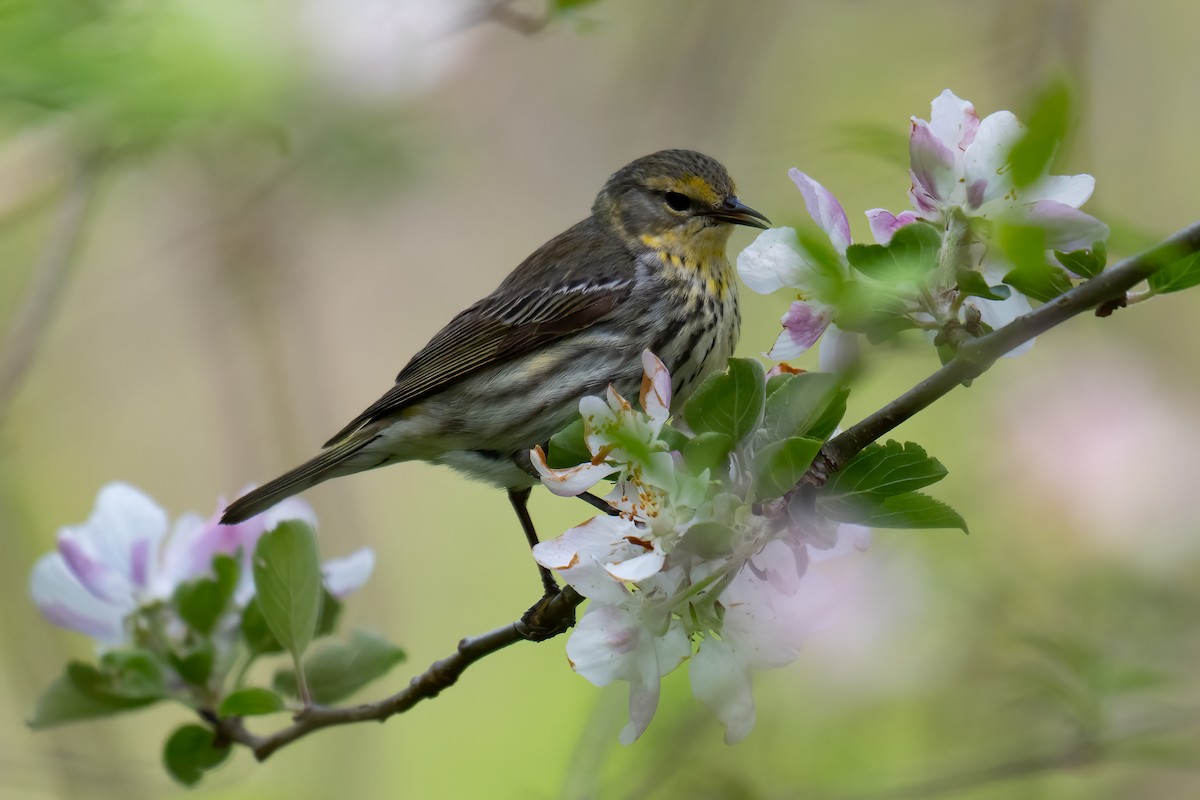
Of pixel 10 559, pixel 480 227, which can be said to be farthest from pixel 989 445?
pixel 480 227

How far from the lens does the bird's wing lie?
4449 millimetres

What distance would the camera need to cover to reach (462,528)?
313 inches

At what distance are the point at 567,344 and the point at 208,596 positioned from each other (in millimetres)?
1843

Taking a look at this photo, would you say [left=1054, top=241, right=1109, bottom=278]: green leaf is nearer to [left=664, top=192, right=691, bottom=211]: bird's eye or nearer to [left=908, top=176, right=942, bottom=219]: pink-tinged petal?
[left=908, top=176, right=942, bottom=219]: pink-tinged petal

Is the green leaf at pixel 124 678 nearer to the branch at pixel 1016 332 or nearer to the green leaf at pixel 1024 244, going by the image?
the branch at pixel 1016 332

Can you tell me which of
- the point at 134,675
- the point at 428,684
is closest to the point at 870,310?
the point at 428,684

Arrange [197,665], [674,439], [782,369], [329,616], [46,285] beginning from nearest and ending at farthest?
1. [674,439]
2. [782,369]
3. [197,665]
4. [329,616]
5. [46,285]

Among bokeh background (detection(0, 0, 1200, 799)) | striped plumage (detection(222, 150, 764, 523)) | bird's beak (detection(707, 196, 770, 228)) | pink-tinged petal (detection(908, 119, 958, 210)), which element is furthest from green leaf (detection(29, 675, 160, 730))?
bird's beak (detection(707, 196, 770, 228))

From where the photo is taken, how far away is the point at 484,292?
335 inches

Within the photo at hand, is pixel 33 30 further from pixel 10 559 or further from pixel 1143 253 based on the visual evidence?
pixel 10 559

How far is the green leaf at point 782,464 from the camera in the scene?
1.78m

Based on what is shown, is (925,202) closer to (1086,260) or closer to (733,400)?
(1086,260)

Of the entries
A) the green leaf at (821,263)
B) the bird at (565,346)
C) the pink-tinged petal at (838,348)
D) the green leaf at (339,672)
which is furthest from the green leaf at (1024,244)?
the bird at (565,346)

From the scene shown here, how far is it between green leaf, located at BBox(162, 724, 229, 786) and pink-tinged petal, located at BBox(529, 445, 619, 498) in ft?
4.16
